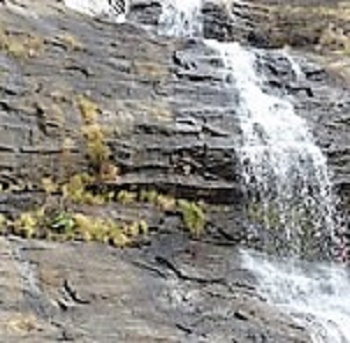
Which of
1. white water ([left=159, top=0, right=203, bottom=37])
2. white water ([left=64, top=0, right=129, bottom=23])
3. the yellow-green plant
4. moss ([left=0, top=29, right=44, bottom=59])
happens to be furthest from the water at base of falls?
white water ([left=64, top=0, right=129, bottom=23])

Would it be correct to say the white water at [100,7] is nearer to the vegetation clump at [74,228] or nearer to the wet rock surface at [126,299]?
the vegetation clump at [74,228]

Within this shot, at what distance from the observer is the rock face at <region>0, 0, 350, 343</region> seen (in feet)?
30.0

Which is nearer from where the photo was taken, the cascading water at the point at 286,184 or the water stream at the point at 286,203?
the water stream at the point at 286,203

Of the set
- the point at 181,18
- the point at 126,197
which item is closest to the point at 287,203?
the point at 126,197

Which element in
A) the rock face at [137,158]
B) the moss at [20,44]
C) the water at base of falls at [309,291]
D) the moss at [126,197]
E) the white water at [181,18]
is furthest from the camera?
the white water at [181,18]

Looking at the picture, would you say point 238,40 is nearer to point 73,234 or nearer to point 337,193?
point 337,193

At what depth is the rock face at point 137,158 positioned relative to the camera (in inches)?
360

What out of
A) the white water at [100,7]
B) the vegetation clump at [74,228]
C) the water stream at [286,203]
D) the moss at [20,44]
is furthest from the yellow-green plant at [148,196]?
the white water at [100,7]

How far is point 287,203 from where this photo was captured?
12289 millimetres

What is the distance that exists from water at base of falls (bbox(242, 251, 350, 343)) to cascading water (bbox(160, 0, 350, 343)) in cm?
1

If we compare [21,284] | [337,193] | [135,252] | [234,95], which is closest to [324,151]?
[337,193]

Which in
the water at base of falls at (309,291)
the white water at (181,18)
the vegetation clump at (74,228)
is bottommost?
the water at base of falls at (309,291)

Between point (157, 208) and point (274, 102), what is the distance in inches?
121

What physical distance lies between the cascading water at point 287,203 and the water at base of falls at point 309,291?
0.01 m
